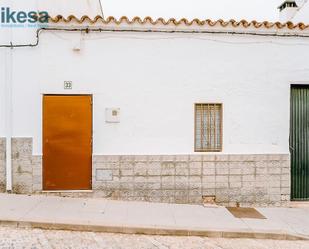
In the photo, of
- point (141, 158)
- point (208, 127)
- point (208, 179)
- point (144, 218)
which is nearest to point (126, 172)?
point (141, 158)

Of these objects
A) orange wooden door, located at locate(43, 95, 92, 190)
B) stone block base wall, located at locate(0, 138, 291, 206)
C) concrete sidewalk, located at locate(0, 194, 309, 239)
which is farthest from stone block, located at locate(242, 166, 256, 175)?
orange wooden door, located at locate(43, 95, 92, 190)

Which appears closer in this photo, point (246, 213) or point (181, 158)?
point (246, 213)

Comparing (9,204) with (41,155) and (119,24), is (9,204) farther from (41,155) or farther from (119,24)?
(119,24)

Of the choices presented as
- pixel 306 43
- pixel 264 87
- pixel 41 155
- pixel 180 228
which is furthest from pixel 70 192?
pixel 306 43

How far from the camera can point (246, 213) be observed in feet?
23.3

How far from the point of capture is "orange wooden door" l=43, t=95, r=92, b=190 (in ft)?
24.1

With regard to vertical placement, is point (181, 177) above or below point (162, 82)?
below

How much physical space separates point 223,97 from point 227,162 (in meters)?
1.42

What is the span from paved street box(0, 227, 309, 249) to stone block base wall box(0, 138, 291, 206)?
176cm

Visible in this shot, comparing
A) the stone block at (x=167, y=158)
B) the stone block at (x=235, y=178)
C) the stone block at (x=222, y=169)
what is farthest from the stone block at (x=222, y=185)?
the stone block at (x=167, y=158)

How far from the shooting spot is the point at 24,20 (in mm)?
7328

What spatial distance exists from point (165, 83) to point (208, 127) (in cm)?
136

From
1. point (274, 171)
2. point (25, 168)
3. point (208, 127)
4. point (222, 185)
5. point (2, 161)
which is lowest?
point (222, 185)

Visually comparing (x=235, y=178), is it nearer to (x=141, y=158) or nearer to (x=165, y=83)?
(x=141, y=158)
